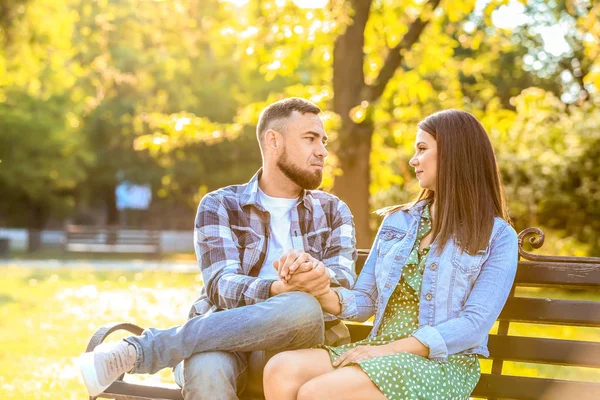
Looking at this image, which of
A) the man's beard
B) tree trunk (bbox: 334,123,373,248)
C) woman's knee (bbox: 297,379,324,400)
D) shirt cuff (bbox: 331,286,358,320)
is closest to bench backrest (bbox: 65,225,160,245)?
tree trunk (bbox: 334,123,373,248)

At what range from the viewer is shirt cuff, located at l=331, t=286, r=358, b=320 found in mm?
3707

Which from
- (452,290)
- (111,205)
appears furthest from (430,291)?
(111,205)

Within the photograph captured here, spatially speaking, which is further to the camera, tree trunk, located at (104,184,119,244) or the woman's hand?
tree trunk, located at (104,184,119,244)

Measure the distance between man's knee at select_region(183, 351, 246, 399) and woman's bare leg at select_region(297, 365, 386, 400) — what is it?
42 cm

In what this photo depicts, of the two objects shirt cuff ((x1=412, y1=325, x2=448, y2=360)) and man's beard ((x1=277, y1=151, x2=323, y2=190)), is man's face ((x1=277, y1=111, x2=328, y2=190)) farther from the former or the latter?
shirt cuff ((x1=412, y1=325, x2=448, y2=360))

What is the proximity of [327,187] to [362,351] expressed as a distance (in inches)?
241

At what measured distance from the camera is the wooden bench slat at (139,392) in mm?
3854

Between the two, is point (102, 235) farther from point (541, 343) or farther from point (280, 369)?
point (280, 369)

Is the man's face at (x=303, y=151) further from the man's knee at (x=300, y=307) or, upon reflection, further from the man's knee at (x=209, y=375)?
the man's knee at (x=209, y=375)

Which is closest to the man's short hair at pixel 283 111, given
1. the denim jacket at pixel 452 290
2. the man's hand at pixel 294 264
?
the denim jacket at pixel 452 290

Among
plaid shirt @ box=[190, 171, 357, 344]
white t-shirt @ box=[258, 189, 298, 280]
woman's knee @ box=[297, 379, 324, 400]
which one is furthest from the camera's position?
white t-shirt @ box=[258, 189, 298, 280]

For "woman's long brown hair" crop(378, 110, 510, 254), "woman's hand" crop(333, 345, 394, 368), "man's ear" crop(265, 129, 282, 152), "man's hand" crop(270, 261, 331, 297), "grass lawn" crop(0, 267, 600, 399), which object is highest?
"man's ear" crop(265, 129, 282, 152)

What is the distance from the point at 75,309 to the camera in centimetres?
1227

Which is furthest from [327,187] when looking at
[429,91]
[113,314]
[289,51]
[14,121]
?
[14,121]
